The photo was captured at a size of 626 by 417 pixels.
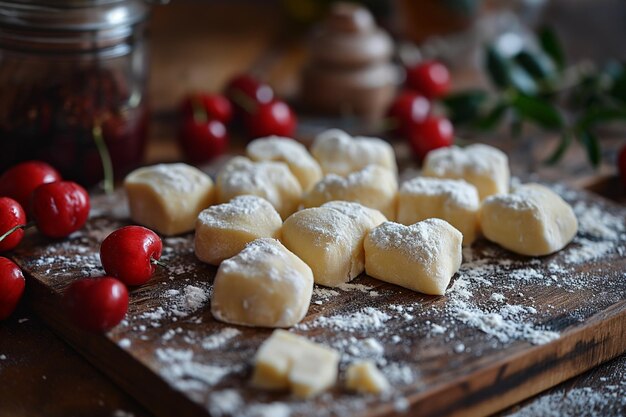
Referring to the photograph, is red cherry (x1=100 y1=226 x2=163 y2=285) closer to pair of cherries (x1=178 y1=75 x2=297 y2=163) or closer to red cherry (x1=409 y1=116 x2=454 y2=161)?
pair of cherries (x1=178 y1=75 x2=297 y2=163)

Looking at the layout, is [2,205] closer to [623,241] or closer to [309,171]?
[309,171]

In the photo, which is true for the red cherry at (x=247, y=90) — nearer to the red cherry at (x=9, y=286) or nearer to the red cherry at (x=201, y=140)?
the red cherry at (x=201, y=140)

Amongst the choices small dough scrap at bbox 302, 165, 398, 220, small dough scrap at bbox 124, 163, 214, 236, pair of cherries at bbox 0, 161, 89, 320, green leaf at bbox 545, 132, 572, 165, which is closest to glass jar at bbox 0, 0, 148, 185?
pair of cherries at bbox 0, 161, 89, 320

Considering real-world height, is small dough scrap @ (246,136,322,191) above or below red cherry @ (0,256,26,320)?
above

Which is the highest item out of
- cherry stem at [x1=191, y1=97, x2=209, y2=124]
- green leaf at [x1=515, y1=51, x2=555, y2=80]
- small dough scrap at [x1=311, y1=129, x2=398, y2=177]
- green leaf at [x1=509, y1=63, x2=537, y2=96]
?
green leaf at [x1=515, y1=51, x2=555, y2=80]

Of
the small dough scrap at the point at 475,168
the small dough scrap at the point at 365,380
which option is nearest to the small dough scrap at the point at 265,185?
the small dough scrap at the point at 475,168

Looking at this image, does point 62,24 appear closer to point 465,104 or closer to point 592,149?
point 465,104

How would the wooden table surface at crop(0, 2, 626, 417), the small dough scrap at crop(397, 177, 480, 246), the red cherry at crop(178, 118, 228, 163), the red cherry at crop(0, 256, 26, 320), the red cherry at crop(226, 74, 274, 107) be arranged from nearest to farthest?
1. the wooden table surface at crop(0, 2, 626, 417)
2. the red cherry at crop(0, 256, 26, 320)
3. the small dough scrap at crop(397, 177, 480, 246)
4. the red cherry at crop(178, 118, 228, 163)
5. the red cherry at crop(226, 74, 274, 107)
